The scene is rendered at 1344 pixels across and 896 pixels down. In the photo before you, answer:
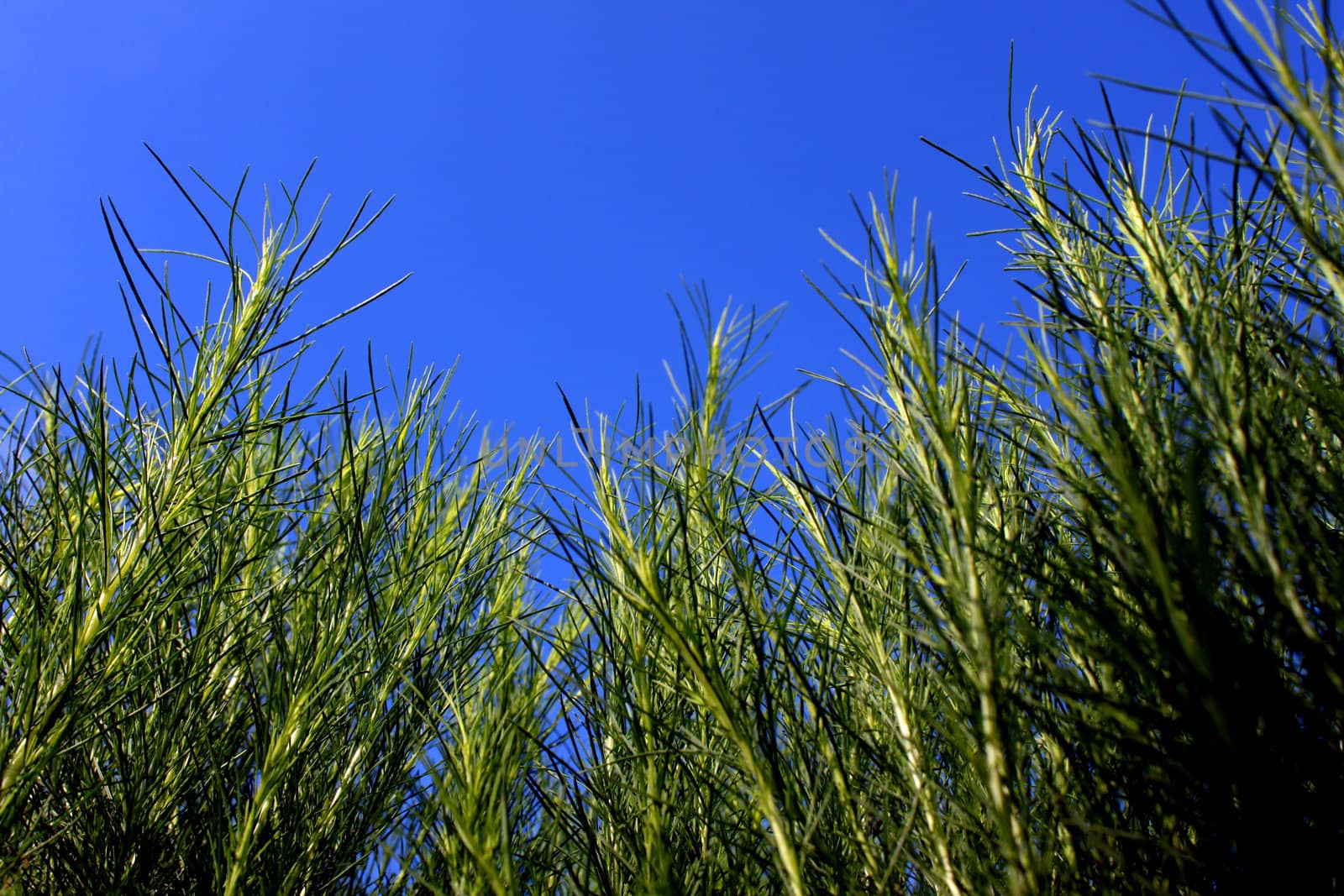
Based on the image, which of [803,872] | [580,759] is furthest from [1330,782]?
[580,759]

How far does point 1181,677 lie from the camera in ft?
1.97

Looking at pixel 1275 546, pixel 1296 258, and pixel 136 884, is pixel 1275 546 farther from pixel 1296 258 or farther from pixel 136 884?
pixel 136 884

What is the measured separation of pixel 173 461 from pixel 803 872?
90 centimetres

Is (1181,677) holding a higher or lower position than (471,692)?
lower

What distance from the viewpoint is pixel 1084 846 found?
0.86 metres

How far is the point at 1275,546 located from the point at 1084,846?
393 millimetres

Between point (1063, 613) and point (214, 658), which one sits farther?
point (214, 658)

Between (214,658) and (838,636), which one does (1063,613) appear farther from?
(214,658)

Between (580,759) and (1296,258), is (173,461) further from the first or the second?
(1296,258)

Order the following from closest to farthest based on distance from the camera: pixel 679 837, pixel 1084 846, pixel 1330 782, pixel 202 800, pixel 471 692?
pixel 1330 782 < pixel 1084 846 < pixel 679 837 < pixel 202 800 < pixel 471 692

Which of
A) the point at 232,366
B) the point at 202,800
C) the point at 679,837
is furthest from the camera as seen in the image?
the point at 202,800

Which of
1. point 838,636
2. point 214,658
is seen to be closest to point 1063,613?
point 838,636

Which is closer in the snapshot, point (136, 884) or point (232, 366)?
point (136, 884)

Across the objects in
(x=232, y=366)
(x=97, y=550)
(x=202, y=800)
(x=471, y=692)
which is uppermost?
(x=232, y=366)
